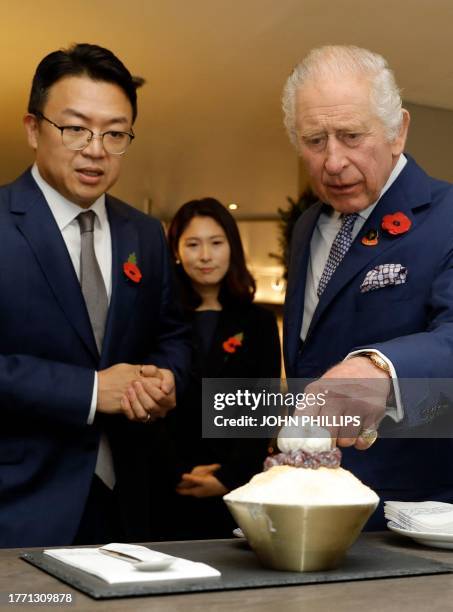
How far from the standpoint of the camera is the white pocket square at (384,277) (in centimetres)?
198

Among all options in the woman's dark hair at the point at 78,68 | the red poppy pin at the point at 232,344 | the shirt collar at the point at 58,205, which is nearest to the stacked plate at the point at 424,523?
the shirt collar at the point at 58,205

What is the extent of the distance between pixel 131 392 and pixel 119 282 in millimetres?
304

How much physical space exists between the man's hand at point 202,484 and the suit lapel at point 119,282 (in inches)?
42.0

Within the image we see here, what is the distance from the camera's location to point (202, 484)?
3170 millimetres

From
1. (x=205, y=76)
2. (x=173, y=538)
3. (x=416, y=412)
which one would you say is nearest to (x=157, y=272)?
(x=416, y=412)

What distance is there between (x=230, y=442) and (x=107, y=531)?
1180mm

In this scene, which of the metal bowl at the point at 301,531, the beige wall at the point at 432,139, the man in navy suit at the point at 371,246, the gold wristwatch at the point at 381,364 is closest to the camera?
the metal bowl at the point at 301,531

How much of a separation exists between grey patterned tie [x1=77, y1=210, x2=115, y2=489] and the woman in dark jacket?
102 centimetres

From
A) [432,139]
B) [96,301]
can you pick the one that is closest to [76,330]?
[96,301]

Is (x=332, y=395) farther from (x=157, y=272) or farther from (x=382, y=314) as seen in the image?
(x=157, y=272)

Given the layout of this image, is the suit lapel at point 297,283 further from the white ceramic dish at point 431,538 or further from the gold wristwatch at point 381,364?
the white ceramic dish at point 431,538

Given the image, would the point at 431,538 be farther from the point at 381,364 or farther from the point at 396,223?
the point at 396,223

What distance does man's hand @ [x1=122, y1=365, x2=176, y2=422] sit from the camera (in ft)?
7.02

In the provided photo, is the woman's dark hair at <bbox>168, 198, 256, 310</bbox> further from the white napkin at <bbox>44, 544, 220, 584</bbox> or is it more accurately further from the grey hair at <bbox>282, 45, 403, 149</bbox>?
the white napkin at <bbox>44, 544, 220, 584</bbox>
